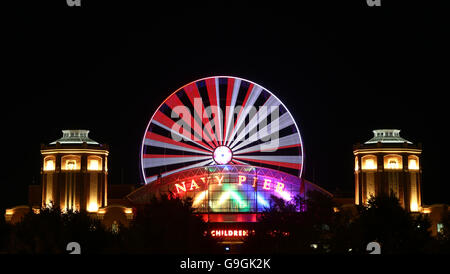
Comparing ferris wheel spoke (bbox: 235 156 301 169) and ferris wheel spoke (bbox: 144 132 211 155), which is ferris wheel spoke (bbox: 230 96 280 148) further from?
ferris wheel spoke (bbox: 144 132 211 155)

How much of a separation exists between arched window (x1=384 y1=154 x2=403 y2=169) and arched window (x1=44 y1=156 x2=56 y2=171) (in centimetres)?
3432

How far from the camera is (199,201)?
9381cm

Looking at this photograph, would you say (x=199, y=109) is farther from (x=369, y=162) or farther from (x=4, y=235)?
(x=4, y=235)

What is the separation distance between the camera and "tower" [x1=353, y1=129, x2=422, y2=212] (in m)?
91.7

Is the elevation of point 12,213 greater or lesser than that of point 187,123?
lesser

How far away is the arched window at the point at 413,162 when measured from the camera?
93.0 m

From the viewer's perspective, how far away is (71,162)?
93625 mm

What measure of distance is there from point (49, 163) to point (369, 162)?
3331cm

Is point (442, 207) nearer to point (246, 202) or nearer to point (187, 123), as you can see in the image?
point (246, 202)

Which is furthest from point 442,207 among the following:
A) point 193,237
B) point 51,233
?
point 51,233

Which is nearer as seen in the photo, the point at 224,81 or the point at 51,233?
the point at 51,233

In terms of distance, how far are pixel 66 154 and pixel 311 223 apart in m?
33.1

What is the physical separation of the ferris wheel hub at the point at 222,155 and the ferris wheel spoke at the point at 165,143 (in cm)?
99
